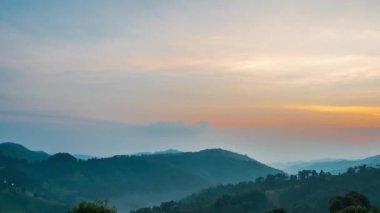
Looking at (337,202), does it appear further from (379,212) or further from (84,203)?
(84,203)

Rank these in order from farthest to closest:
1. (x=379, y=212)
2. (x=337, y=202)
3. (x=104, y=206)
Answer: (x=337, y=202)
(x=379, y=212)
(x=104, y=206)

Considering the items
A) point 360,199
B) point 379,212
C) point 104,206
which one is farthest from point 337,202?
point 104,206

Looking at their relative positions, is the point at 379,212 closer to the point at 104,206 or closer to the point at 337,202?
the point at 337,202

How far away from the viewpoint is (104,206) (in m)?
73.3

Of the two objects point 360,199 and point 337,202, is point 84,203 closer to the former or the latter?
point 337,202

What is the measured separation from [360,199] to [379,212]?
3587 centimetres

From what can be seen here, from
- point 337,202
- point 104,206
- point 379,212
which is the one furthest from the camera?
point 337,202

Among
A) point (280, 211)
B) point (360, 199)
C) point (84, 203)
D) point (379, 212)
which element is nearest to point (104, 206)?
point (84, 203)

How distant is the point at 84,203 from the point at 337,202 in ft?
216

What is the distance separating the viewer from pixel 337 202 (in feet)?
362

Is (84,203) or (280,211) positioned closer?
(84,203)

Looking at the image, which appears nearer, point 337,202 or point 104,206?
point 104,206

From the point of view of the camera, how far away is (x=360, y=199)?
11394 cm

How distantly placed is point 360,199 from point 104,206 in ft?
233
